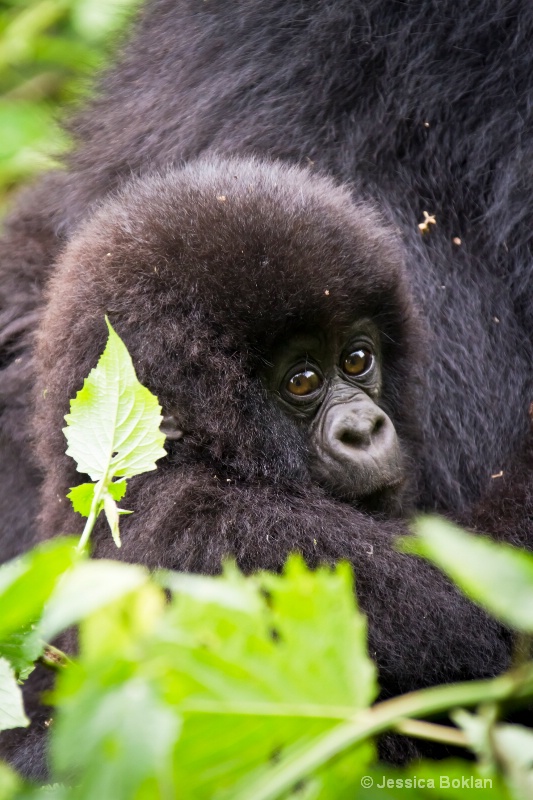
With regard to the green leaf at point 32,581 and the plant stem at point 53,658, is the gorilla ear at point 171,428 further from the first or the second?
the green leaf at point 32,581

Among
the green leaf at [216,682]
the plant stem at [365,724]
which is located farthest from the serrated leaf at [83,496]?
the plant stem at [365,724]

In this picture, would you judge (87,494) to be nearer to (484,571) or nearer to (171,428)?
(171,428)

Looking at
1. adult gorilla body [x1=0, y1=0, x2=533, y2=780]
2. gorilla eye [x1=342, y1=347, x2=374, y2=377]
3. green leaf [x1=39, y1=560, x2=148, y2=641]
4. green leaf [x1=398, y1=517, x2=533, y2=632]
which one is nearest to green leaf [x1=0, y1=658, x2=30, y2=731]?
green leaf [x1=39, y1=560, x2=148, y2=641]

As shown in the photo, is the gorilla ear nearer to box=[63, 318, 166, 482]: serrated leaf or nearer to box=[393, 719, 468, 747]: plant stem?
box=[63, 318, 166, 482]: serrated leaf

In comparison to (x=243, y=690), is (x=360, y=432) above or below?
above

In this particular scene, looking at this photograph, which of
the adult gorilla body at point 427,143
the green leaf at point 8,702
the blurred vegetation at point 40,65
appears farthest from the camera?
the blurred vegetation at point 40,65

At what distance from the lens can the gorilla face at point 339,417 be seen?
6.15ft

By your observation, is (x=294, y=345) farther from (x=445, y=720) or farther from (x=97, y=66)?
(x=97, y=66)

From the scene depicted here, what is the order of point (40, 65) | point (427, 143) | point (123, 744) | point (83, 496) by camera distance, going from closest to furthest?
1. point (123, 744)
2. point (83, 496)
3. point (427, 143)
4. point (40, 65)

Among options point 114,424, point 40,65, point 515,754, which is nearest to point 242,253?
point 114,424

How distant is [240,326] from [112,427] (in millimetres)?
493

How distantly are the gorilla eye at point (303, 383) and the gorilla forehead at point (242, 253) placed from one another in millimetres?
99

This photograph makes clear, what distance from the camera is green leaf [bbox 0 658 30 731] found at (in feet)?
3.79

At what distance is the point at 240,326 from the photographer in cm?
184
